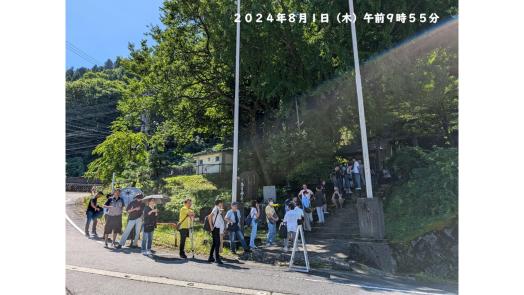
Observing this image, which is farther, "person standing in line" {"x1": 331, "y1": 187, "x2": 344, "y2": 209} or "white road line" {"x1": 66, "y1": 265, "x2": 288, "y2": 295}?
"person standing in line" {"x1": 331, "y1": 187, "x2": 344, "y2": 209}

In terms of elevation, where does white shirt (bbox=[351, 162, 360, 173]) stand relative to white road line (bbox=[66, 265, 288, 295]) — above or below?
above

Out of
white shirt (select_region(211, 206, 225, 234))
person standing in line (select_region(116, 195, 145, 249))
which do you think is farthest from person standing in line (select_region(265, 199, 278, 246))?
person standing in line (select_region(116, 195, 145, 249))

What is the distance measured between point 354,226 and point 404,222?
5.29 feet

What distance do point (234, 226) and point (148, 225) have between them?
229 cm

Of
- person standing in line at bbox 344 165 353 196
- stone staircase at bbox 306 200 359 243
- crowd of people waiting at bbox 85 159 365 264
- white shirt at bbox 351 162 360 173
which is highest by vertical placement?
white shirt at bbox 351 162 360 173

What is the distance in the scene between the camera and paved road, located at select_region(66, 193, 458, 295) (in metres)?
6.21

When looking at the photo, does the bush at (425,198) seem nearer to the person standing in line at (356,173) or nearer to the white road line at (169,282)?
the person standing in line at (356,173)

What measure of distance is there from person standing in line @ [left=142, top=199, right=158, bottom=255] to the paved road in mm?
300

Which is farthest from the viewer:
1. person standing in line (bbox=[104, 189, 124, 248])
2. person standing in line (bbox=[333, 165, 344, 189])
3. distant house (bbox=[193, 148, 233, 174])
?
distant house (bbox=[193, 148, 233, 174])

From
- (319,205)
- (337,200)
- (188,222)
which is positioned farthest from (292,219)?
(337,200)

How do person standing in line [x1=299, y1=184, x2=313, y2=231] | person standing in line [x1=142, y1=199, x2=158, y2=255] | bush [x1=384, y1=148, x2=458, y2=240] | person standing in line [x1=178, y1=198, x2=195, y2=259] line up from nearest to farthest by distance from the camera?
person standing in line [x1=178, y1=198, x2=195, y2=259] < person standing in line [x1=142, y1=199, x2=158, y2=255] < bush [x1=384, y1=148, x2=458, y2=240] < person standing in line [x1=299, y1=184, x2=313, y2=231]

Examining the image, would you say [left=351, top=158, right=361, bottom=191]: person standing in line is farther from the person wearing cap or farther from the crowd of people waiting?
the person wearing cap

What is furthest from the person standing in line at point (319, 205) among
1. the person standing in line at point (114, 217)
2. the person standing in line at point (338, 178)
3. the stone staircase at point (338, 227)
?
the person standing in line at point (114, 217)
